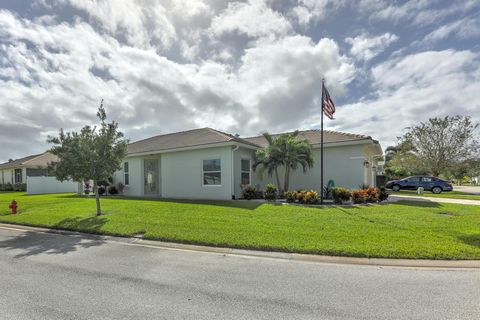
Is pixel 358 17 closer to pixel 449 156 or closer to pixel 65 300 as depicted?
pixel 65 300

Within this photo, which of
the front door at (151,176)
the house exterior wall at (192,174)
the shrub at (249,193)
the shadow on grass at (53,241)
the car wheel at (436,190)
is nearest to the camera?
the shadow on grass at (53,241)

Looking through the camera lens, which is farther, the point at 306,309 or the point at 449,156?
the point at 449,156

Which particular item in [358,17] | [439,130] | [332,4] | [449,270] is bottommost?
[449,270]

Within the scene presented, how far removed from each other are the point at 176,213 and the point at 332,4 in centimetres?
1066

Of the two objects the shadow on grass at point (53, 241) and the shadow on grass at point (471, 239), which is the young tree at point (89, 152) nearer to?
the shadow on grass at point (53, 241)

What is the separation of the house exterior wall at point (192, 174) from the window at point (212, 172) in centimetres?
18

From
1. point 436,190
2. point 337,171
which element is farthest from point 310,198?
point 436,190

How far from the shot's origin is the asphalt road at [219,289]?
3328 mm

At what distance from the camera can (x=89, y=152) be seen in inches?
388

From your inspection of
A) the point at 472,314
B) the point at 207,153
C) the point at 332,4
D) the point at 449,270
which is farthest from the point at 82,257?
the point at 332,4

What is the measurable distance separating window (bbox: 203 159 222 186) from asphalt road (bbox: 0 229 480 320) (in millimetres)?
9027

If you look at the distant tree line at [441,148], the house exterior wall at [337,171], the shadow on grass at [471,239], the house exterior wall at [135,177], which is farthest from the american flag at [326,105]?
the distant tree line at [441,148]

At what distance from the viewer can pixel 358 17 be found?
1048cm

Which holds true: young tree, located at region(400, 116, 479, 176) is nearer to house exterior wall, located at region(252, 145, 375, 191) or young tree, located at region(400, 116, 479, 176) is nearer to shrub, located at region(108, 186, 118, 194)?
house exterior wall, located at region(252, 145, 375, 191)
